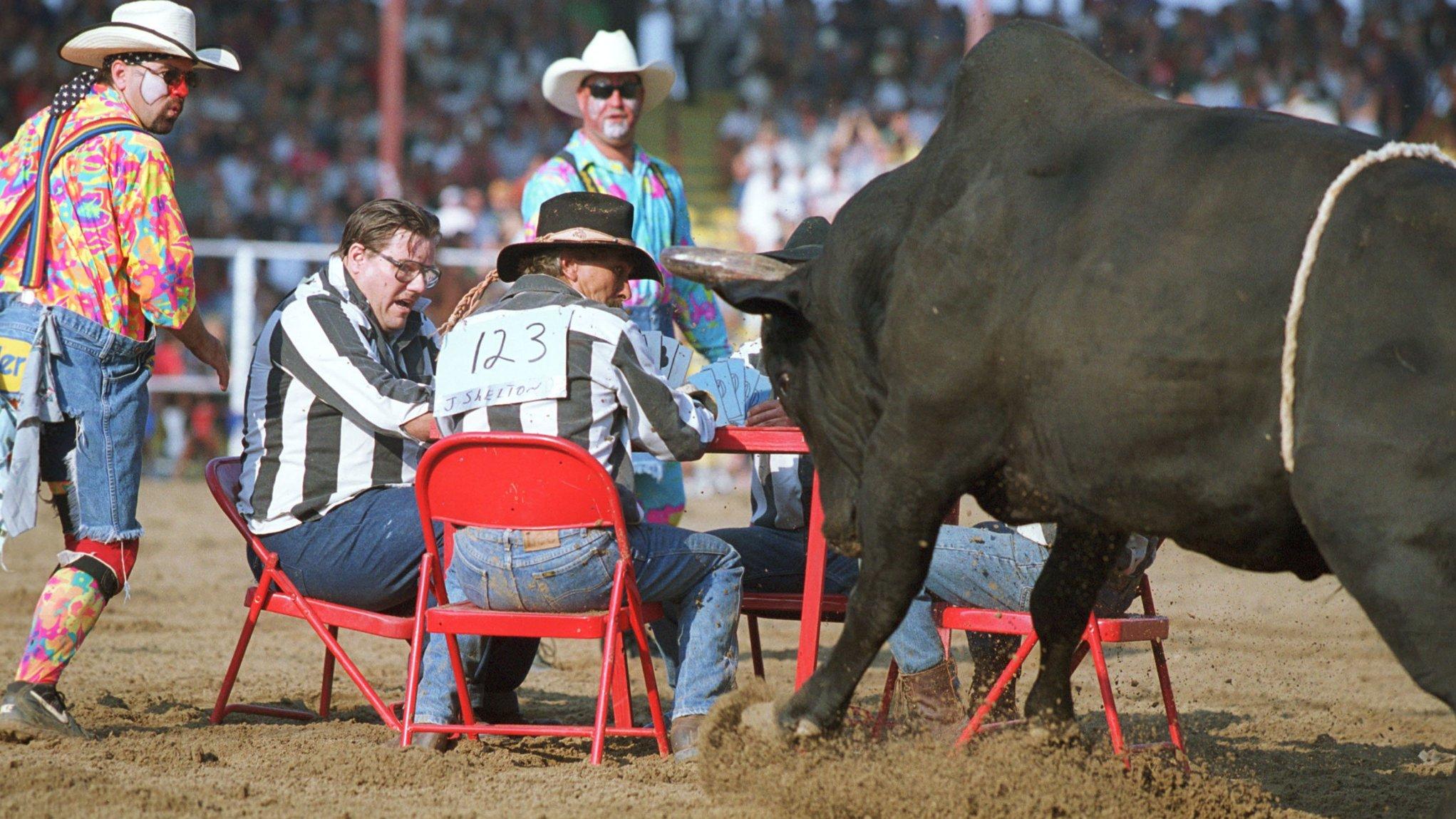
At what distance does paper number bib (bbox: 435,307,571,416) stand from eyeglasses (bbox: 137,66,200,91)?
1.29 m

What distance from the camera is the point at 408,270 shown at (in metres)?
4.82

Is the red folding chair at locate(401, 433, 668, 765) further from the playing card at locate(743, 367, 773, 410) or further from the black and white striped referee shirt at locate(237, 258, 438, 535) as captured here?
the playing card at locate(743, 367, 773, 410)

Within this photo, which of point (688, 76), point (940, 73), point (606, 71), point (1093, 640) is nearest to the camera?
point (1093, 640)

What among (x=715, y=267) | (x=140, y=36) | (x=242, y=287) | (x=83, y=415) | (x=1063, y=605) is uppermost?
(x=140, y=36)

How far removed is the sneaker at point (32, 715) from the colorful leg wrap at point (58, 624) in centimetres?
3

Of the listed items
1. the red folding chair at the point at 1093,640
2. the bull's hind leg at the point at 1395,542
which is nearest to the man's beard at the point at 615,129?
the red folding chair at the point at 1093,640

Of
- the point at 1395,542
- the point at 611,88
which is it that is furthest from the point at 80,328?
the point at 1395,542

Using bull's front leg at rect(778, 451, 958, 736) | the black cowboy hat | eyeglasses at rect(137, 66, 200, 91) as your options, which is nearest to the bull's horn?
the black cowboy hat

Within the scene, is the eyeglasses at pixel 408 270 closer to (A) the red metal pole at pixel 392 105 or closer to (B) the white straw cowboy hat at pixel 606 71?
(B) the white straw cowboy hat at pixel 606 71

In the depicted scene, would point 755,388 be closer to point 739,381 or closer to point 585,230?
point 739,381

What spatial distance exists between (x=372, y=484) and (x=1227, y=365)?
2.76m

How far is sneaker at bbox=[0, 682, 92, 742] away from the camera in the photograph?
14.0 ft

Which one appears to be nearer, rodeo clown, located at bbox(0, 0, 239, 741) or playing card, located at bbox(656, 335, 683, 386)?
rodeo clown, located at bbox(0, 0, 239, 741)

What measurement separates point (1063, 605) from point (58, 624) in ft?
9.02
